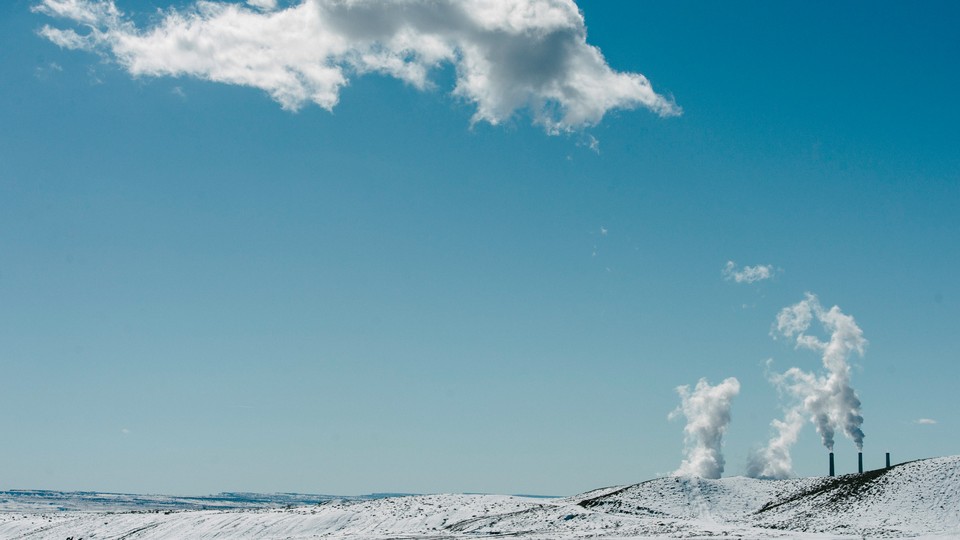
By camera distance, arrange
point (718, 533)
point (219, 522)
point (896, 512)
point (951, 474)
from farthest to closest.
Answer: point (219, 522)
point (951, 474)
point (896, 512)
point (718, 533)

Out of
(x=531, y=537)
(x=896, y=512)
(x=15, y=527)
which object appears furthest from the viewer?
(x=15, y=527)

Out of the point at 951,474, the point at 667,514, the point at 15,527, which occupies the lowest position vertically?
the point at 15,527

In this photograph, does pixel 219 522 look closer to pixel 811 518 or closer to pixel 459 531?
pixel 459 531

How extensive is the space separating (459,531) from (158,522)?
28.0 m

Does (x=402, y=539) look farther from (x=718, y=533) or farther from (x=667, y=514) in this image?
(x=667, y=514)

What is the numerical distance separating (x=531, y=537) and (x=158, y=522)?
3601 cm

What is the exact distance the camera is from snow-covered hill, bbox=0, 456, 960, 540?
57875 mm

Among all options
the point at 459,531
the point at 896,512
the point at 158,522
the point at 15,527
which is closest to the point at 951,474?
the point at 896,512

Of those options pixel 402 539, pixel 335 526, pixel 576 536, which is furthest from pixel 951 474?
pixel 335 526

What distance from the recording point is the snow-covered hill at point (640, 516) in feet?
190

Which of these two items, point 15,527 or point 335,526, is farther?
point 15,527

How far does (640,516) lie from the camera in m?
66.6

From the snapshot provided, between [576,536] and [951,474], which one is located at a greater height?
[951,474]

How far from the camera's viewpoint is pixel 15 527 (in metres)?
78.6
